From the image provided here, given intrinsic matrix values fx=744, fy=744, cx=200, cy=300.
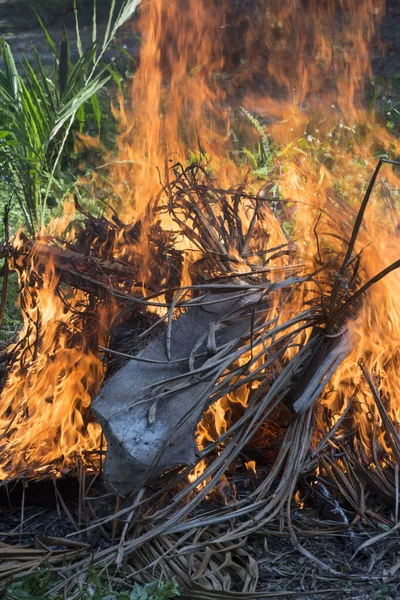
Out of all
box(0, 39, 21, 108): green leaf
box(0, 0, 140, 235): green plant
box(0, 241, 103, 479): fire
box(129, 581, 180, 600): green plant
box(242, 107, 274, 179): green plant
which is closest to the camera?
box(129, 581, 180, 600): green plant

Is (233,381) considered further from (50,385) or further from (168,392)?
(50,385)

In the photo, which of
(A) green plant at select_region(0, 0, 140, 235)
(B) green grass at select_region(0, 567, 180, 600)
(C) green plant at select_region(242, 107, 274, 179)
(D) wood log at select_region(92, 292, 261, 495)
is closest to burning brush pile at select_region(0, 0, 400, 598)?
(D) wood log at select_region(92, 292, 261, 495)

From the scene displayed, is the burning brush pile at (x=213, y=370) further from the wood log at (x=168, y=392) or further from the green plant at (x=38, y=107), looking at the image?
the green plant at (x=38, y=107)

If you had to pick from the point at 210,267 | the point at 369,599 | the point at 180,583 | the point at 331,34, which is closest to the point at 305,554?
the point at 369,599

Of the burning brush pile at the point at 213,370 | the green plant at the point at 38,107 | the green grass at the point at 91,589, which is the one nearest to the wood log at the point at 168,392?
the burning brush pile at the point at 213,370

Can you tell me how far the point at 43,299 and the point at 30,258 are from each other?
154 mm

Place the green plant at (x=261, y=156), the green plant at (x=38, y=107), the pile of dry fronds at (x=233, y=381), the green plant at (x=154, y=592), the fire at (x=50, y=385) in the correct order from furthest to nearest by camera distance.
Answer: the green plant at (x=261, y=156) < the green plant at (x=38, y=107) < the fire at (x=50, y=385) < the pile of dry fronds at (x=233, y=381) < the green plant at (x=154, y=592)

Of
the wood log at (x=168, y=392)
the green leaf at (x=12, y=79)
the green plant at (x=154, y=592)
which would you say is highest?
the green leaf at (x=12, y=79)

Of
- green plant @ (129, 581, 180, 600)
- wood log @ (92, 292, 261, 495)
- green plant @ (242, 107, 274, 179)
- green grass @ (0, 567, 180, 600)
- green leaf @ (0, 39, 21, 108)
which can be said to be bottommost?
green plant @ (242, 107, 274, 179)

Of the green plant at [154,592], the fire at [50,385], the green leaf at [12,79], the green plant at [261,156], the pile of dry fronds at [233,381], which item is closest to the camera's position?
the green plant at [154,592]

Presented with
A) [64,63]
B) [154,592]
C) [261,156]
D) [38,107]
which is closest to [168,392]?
[154,592]

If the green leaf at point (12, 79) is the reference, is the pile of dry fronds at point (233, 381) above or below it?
below

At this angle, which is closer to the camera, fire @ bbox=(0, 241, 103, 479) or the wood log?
the wood log

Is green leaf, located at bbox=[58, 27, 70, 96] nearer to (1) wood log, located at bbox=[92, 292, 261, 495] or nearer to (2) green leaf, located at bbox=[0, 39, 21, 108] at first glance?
(2) green leaf, located at bbox=[0, 39, 21, 108]
